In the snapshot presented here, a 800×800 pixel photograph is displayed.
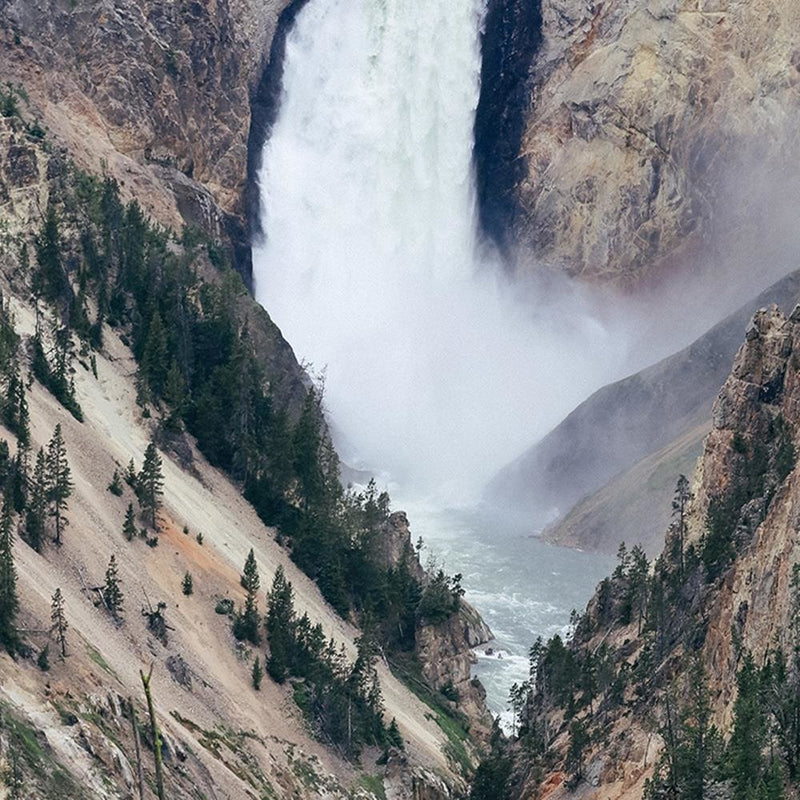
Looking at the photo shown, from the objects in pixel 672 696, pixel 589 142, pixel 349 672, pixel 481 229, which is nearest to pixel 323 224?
pixel 481 229

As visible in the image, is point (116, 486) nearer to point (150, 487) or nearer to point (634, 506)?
point (150, 487)

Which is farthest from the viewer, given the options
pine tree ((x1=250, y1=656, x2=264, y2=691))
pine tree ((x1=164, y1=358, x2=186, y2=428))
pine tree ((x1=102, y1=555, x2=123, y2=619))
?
pine tree ((x1=164, y1=358, x2=186, y2=428))

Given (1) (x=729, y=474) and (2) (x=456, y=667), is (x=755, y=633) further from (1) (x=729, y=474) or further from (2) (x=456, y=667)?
(2) (x=456, y=667)

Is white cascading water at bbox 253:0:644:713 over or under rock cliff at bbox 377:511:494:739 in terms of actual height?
over

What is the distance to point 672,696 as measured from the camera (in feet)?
194

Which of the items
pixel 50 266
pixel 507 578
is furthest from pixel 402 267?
pixel 50 266

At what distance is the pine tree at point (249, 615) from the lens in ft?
252

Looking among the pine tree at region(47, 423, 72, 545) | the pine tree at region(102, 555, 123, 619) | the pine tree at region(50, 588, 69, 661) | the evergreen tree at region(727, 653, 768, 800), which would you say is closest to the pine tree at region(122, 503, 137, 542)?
the pine tree at region(47, 423, 72, 545)

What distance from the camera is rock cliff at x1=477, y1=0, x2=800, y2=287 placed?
154m

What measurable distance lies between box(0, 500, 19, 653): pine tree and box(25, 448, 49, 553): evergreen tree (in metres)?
5.69

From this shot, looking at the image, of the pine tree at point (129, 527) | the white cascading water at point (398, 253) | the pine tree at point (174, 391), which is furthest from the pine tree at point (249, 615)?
the white cascading water at point (398, 253)

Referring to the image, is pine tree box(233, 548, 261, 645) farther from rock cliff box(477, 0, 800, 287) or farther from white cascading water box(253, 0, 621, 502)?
rock cliff box(477, 0, 800, 287)

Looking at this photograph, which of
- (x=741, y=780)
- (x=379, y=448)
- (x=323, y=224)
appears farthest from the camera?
(x=323, y=224)

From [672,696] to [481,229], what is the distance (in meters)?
110
